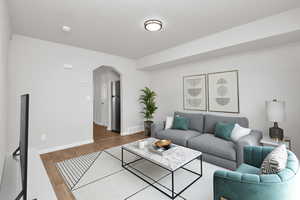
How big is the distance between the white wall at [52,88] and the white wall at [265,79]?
330 centimetres

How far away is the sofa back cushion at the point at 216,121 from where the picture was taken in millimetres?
2895

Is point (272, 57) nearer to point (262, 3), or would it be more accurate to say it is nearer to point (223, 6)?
point (262, 3)

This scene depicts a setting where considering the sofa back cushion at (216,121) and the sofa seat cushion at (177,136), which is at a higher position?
the sofa back cushion at (216,121)

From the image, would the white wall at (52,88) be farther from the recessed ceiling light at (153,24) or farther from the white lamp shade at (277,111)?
the white lamp shade at (277,111)

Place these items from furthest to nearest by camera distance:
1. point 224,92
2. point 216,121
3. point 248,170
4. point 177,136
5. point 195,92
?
1. point 195,92
2. point 224,92
3. point 216,121
4. point 177,136
5. point 248,170

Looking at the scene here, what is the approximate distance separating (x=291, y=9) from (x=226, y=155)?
2.51m

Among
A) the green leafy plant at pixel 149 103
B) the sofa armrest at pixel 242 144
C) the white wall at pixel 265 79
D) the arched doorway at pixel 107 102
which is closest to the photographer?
the sofa armrest at pixel 242 144

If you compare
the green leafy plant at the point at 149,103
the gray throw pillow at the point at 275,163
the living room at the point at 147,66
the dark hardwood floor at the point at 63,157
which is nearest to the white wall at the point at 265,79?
the living room at the point at 147,66

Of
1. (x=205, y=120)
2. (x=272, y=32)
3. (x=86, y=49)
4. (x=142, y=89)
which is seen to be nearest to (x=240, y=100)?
(x=205, y=120)

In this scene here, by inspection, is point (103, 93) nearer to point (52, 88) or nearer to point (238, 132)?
point (52, 88)

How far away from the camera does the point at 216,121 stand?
321cm

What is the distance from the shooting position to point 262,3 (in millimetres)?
1963

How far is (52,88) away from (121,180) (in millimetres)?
2718

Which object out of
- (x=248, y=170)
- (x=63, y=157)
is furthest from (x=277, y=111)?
(x=63, y=157)
